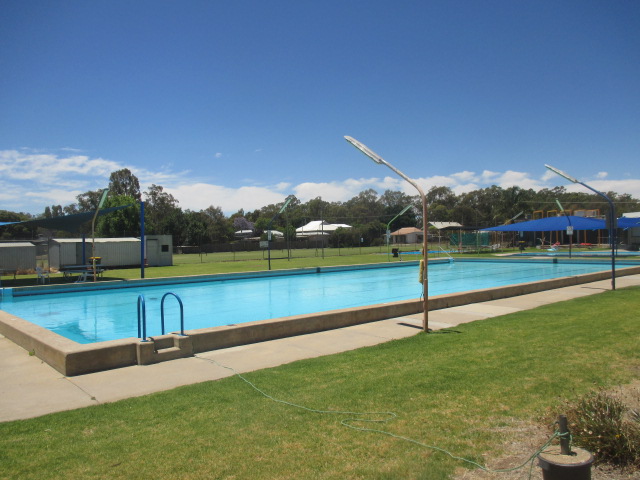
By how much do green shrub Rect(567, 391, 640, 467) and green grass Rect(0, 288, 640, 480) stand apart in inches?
22.6

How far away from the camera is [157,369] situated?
702cm

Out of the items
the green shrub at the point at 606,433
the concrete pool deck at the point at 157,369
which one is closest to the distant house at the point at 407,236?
the concrete pool deck at the point at 157,369

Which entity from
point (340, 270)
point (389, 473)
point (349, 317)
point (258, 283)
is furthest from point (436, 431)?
point (340, 270)

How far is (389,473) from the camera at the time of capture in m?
3.54

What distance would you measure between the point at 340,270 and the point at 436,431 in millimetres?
23469

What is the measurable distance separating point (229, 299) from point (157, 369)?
1010 centimetres

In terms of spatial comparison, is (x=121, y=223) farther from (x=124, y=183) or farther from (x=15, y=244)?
(x=124, y=183)

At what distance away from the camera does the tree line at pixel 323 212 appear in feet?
187

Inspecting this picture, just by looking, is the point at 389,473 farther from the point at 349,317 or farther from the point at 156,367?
the point at 349,317

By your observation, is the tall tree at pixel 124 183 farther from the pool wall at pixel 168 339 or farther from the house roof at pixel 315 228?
the pool wall at pixel 168 339

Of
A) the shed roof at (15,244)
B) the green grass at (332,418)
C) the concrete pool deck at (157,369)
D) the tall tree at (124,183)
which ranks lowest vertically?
the concrete pool deck at (157,369)

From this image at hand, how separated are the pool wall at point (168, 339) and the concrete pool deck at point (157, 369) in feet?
0.51

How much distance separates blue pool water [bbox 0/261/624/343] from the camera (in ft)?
42.9

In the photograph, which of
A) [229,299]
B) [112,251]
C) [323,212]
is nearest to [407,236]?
[323,212]
